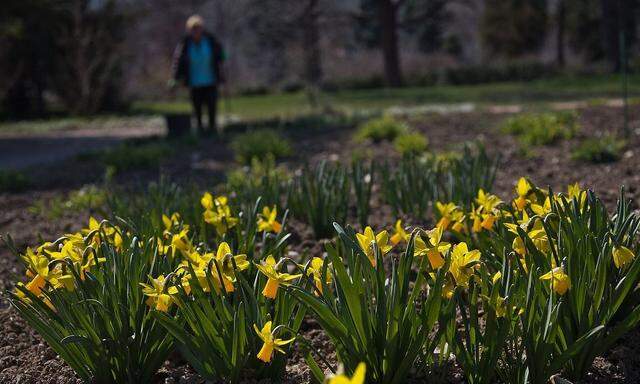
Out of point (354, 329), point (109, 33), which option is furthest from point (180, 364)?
point (109, 33)

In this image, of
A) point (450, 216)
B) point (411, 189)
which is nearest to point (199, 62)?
point (411, 189)

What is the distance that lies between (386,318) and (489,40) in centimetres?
3328

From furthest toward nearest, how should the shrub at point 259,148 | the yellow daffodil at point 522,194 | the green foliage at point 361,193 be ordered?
the shrub at point 259,148 < the green foliage at point 361,193 < the yellow daffodil at point 522,194

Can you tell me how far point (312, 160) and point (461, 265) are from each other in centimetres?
498

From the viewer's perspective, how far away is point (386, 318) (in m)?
2.01

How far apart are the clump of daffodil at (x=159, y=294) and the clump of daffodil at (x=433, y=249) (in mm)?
663

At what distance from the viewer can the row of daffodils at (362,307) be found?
200 cm

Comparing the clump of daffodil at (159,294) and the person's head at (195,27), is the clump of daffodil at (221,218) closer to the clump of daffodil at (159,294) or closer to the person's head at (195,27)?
the clump of daffodil at (159,294)

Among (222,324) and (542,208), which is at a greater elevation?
(542,208)

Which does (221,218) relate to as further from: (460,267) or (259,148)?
(259,148)

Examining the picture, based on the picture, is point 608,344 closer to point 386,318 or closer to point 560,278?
point 560,278

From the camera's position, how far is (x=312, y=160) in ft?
23.1

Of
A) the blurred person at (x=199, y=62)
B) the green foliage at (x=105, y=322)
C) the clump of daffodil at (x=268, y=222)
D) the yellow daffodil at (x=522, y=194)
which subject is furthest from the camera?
the blurred person at (x=199, y=62)

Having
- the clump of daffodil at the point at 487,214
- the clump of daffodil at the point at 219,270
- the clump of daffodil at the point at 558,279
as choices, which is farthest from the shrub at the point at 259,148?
the clump of daffodil at the point at 558,279
